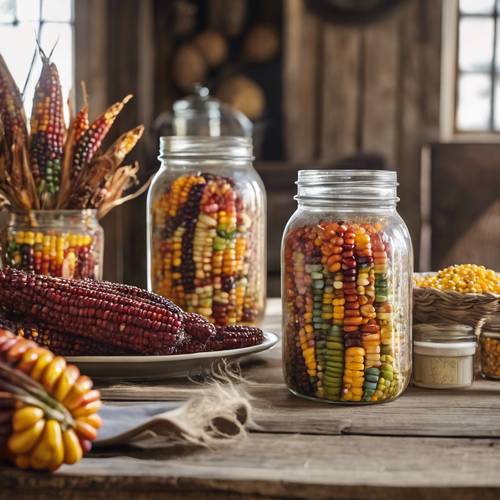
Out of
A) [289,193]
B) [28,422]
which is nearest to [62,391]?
[28,422]

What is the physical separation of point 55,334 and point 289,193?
1.96 meters

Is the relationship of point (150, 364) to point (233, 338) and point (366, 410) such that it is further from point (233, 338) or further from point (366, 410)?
point (366, 410)

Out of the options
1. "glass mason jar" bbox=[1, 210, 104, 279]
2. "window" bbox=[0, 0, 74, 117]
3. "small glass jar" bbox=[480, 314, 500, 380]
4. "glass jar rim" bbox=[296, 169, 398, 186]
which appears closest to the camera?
"glass jar rim" bbox=[296, 169, 398, 186]

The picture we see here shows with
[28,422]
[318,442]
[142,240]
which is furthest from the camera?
[142,240]

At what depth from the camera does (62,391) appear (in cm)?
75

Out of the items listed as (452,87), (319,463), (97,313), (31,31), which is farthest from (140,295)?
(452,87)

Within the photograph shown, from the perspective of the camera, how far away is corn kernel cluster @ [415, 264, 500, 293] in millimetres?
1132

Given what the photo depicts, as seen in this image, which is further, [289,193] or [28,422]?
[289,193]

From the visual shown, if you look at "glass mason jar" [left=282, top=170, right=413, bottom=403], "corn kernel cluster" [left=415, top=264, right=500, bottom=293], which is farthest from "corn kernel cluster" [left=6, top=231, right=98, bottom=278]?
"corn kernel cluster" [left=415, top=264, right=500, bottom=293]

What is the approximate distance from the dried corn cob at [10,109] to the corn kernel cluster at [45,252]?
6.2 inches

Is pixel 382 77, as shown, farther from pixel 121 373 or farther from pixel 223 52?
pixel 121 373

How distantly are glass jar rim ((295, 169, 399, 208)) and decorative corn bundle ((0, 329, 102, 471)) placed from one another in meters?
0.38

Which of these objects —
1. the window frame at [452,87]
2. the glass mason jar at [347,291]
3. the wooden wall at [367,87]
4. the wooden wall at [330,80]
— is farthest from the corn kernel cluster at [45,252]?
the window frame at [452,87]

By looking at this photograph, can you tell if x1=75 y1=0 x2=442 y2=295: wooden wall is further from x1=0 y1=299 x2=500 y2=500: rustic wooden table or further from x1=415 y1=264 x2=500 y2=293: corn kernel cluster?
x1=0 y1=299 x2=500 y2=500: rustic wooden table
